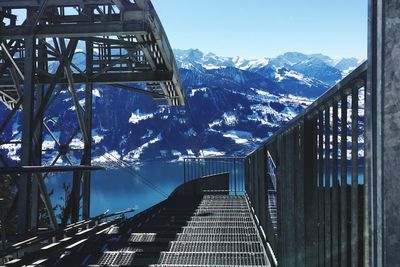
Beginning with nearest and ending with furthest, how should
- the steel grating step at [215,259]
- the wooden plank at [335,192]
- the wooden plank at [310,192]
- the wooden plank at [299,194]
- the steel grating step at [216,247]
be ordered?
the wooden plank at [335,192] < the wooden plank at [310,192] < the wooden plank at [299,194] < the steel grating step at [215,259] < the steel grating step at [216,247]

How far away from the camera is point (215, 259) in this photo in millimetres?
5594

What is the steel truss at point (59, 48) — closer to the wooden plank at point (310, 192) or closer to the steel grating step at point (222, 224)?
the steel grating step at point (222, 224)

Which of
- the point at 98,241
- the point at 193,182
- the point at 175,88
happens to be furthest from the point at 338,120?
the point at 193,182

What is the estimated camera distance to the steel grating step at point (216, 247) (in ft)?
20.1

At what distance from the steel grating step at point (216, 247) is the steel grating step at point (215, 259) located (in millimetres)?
298

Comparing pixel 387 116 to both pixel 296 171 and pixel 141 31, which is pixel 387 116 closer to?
pixel 296 171

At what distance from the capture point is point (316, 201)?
2623 millimetres

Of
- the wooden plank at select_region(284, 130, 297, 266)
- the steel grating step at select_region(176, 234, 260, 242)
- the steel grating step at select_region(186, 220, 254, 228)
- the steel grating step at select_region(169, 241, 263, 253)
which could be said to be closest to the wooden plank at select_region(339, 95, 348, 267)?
the wooden plank at select_region(284, 130, 297, 266)

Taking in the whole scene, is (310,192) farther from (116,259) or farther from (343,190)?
(116,259)

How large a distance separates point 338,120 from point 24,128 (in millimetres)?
7927

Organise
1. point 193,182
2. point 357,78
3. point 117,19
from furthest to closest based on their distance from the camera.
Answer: point 193,182
point 117,19
point 357,78

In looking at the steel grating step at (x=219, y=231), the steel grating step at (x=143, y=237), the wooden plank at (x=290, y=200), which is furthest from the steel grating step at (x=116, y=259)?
the wooden plank at (x=290, y=200)

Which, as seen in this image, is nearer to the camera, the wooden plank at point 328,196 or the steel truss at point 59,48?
the wooden plank at point 328,196

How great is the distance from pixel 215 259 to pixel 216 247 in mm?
752
